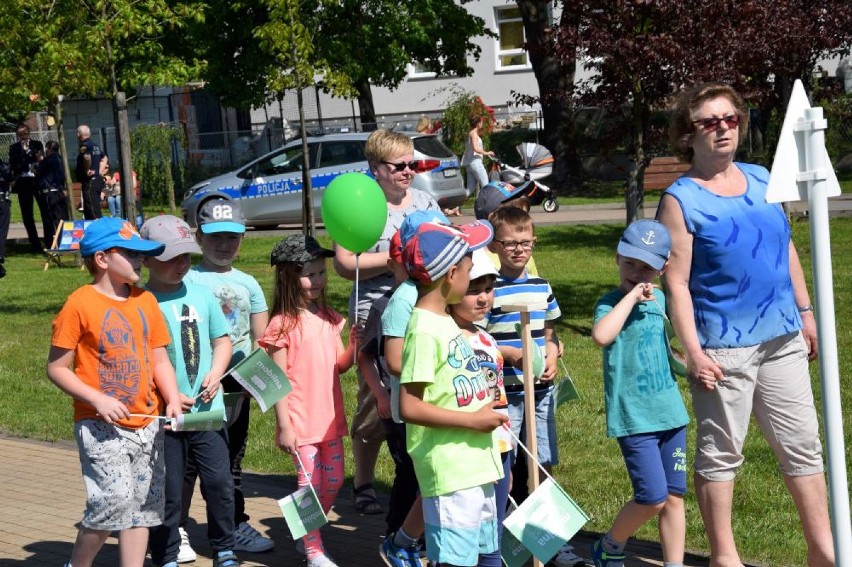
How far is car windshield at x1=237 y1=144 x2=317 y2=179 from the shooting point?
23922mm

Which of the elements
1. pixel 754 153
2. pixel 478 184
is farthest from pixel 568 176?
pixel 478 184

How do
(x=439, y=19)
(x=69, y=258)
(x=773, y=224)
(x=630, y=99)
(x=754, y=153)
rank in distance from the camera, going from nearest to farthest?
(x=773, y=224) → (x=630, y=99) → (x=69, y=258) → (x=754, y=153) → (x=439, y=19)

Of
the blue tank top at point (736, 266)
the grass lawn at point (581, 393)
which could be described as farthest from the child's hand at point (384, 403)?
the blue tank top at point (736, 266)

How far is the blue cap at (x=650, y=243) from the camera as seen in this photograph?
501 cm

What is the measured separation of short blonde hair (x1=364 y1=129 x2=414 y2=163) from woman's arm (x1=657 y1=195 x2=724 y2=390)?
4.80 feet

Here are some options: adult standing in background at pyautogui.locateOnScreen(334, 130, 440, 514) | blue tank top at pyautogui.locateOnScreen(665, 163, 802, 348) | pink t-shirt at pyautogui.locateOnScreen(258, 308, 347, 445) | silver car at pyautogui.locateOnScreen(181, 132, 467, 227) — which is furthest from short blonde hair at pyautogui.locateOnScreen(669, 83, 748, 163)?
silver car at pyautogui.locateOnScreen(181, 132, 467, 227)

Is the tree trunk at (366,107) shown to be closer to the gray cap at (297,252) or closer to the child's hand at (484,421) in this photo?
the gray cap at (297,252)

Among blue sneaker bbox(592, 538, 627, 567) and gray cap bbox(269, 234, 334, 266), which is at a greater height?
gray cap bbox(269, 234, 334, 266)

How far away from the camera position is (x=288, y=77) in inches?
730

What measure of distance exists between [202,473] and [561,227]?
1621 centimetres

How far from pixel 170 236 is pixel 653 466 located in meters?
2.35

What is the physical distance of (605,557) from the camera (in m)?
5.37

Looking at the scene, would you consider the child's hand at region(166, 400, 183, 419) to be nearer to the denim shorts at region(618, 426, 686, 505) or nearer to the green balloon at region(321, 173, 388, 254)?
the green balloon at region(321, 173, 388, 254)

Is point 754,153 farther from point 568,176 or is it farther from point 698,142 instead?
point 698,142
